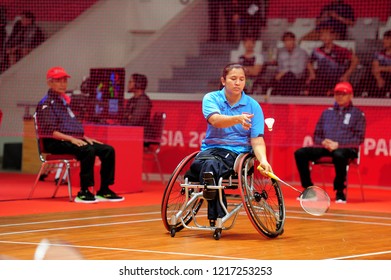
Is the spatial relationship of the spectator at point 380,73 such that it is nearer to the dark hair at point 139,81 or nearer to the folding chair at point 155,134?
the folding chair at point 155,134

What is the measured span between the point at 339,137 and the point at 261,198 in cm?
443

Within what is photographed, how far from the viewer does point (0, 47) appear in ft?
56.4

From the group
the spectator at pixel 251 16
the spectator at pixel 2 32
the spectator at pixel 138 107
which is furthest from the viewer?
the spectator at pixel 2 32

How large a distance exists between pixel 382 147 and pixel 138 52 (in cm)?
587

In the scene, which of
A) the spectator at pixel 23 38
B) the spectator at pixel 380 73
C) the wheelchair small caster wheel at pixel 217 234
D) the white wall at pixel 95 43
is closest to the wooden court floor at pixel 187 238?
the wheelchair small caster wheel at pixel 217 234

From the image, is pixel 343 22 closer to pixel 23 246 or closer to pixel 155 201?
pixel 155 201

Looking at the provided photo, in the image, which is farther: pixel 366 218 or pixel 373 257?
pixel 366 218

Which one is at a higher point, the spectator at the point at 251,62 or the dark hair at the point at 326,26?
the dark hair at the point at 326,26

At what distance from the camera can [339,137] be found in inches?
473

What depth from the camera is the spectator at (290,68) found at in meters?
15.0

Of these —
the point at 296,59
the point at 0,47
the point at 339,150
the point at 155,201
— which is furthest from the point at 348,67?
the point at 0,47

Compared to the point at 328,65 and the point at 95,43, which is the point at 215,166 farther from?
the point at 95,43

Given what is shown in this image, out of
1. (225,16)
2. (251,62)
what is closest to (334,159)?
(251,62)

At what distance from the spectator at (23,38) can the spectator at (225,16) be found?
3.32 m
